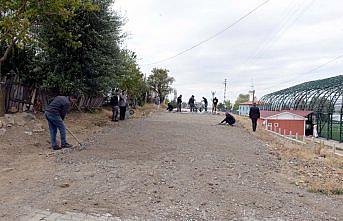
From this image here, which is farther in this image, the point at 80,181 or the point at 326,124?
the point at 326,124

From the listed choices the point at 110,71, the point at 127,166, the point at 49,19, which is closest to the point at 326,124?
the point at 110,71

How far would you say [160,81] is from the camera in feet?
168

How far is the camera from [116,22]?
16.5m

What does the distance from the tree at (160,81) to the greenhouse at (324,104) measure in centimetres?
1729

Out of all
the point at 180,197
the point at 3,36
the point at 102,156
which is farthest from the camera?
the point at 3,36

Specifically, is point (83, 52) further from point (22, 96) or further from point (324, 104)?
point (324, 104)

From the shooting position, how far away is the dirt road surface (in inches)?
194

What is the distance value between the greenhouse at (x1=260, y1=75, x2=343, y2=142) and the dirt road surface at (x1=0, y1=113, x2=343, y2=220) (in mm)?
26956

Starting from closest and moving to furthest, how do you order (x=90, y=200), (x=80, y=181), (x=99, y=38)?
(x=90, y=200) → (x=80, y=181) → (x=99, y=38)

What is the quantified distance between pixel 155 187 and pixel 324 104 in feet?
112

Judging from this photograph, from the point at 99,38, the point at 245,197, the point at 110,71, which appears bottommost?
the point at 245,197

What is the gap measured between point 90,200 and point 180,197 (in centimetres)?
138

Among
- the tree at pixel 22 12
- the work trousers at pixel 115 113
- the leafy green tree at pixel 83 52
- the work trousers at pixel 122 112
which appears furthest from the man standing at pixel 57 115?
the work trousers at pixel 122 112

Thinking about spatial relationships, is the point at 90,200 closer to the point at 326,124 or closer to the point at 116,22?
the point at 116,22
